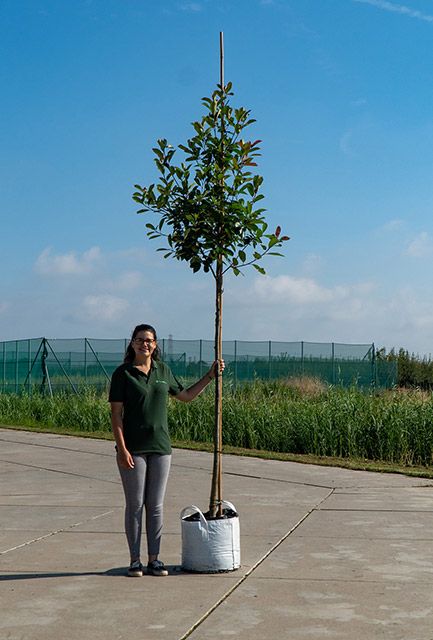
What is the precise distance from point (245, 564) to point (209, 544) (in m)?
0.48

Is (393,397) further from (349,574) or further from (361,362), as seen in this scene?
(361,362)

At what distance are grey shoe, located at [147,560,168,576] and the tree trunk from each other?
54 centimetres

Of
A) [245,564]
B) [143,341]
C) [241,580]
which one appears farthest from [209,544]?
[143,341]

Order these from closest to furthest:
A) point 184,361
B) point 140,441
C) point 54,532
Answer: point 140,441 → point 54,532 → point 184,361

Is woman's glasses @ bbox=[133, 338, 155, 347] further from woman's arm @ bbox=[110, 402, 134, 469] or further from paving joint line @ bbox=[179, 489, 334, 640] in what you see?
paving joint line @ bbox=[179, 489, 334, 640]

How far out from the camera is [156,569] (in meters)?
6.98

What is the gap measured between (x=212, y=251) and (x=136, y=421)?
56.6 inches

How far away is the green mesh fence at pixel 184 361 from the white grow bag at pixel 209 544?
23743 millimetres

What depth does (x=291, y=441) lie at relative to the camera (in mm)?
15570

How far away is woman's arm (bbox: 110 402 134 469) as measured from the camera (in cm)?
686

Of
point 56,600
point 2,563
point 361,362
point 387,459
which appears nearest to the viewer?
point 56,600

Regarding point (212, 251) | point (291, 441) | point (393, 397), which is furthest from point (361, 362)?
point (212, 251)

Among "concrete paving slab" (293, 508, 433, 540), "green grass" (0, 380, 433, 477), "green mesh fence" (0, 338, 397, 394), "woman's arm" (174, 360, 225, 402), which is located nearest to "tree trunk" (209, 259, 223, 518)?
"woman's arm" (174, 360, 225, 402)

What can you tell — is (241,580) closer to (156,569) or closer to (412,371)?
(156,569)
